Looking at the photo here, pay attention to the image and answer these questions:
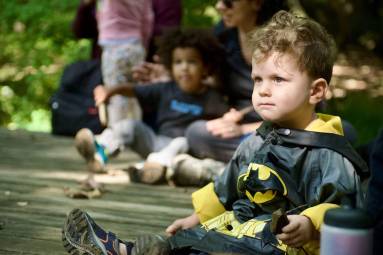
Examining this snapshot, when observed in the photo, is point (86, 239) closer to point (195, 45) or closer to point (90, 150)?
point (90, 150)

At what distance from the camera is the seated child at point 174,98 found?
4.75 m

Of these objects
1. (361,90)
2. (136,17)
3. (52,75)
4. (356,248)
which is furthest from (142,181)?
(361,90)

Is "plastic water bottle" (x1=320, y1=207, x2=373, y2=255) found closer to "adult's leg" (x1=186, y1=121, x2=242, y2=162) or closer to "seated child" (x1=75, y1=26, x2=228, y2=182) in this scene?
"adult's leg" (x1=186, y1=121, x2=242, y2=162)

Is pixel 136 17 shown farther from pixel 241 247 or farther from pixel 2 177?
pixel 241 247

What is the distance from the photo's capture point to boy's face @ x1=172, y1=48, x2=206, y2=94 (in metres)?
4.82

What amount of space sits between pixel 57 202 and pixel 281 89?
1.56 m

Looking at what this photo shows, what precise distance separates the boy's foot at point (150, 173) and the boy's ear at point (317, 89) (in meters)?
1.86

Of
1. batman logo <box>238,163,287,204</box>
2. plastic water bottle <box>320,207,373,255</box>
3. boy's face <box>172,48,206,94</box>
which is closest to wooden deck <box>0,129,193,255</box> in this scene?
boy's face <box>172,48,206,94</box>

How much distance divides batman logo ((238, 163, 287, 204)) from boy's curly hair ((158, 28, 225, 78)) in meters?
2.07

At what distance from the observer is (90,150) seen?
15.0ft

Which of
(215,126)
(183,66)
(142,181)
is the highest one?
(183,66)

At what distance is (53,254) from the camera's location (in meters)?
2.93

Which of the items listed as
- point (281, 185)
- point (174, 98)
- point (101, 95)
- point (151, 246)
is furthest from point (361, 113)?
point (151, 246)

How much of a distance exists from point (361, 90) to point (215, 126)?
638 cm
